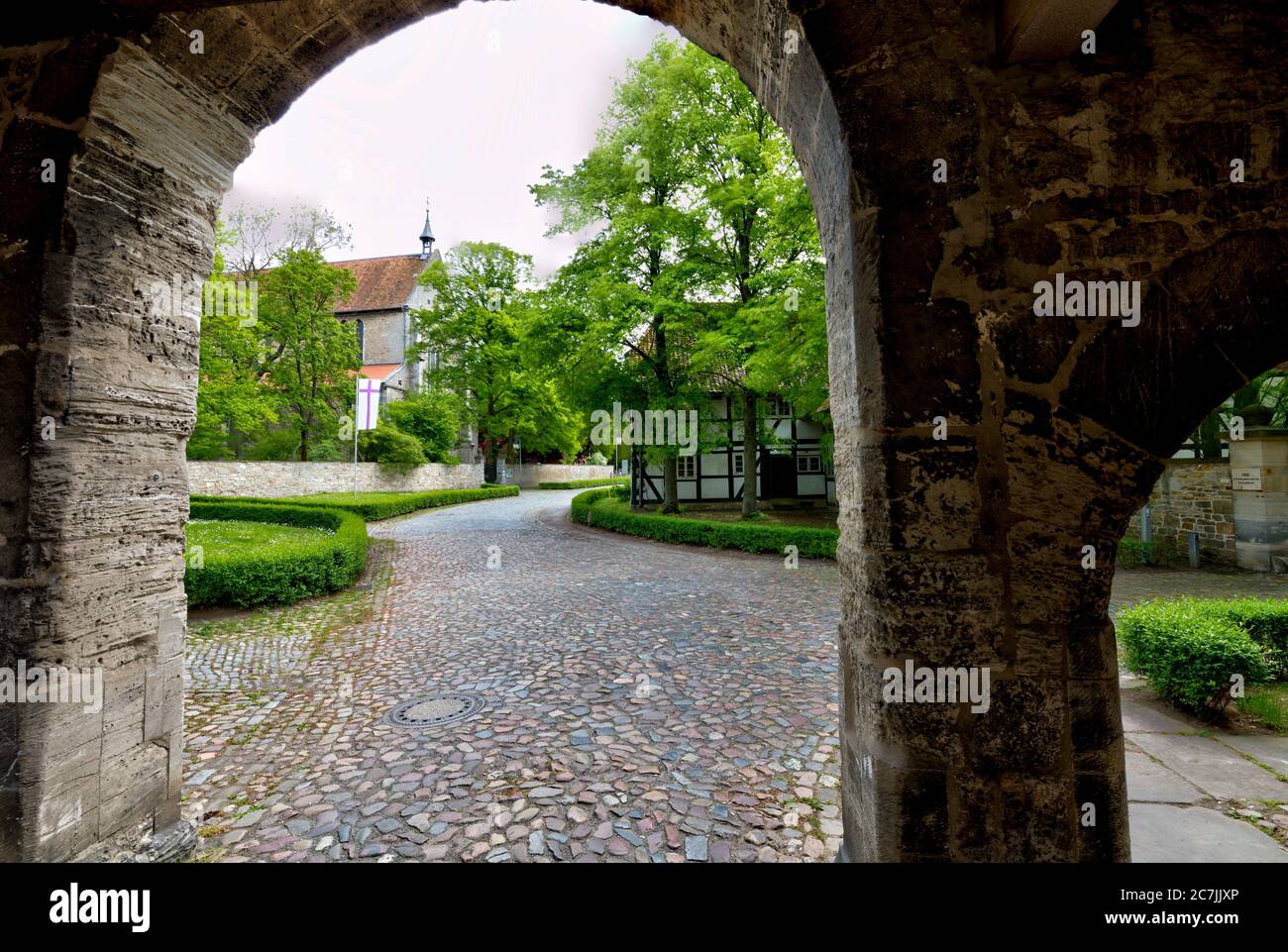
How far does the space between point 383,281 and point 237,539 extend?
3300cm

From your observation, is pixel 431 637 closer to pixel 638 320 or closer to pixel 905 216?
pixel 905 216

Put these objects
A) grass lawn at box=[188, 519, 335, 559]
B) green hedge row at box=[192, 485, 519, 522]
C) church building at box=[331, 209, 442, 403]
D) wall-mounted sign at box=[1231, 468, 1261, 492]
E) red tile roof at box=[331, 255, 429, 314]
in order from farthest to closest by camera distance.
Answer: red tile roof at box=[331, 255, 429, 314], church building at box=[331, 209, 442, 403], green hedge row at box=[192, 485, 519, 522], wall-mounted sign at box=[1231, 468, 1261, 492], grass lawn at box=[188, 519, 335, 559]

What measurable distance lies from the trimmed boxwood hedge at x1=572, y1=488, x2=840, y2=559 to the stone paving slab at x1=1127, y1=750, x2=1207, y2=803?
5.84 m

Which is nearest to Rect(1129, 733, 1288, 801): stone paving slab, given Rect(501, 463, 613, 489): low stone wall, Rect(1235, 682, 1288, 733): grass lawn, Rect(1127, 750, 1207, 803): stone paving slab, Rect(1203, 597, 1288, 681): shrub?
Rect(1127, 750, 1207, 803): stone paving slab

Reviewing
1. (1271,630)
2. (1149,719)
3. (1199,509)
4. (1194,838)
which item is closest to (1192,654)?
(1149,719)

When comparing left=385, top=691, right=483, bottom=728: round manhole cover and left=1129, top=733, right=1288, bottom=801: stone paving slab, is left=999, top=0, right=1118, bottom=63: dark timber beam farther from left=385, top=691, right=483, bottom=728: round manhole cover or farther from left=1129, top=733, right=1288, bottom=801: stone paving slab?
left=385, top=691, right=483, bottom=728: round manhole cover

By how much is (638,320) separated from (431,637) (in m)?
8.93

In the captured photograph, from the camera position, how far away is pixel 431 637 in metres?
6.00

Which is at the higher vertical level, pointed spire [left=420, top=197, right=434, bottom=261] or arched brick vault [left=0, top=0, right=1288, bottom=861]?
pointed spire [left=420, top=197, right=434, bottom=261]

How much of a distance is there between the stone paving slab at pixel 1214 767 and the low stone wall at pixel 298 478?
849 inches

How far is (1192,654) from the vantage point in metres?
3.82

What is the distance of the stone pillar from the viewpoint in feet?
28.2

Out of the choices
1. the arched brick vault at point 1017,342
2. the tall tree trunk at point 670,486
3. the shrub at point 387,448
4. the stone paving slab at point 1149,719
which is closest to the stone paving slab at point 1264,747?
the stone paving slab at point 1149,719
